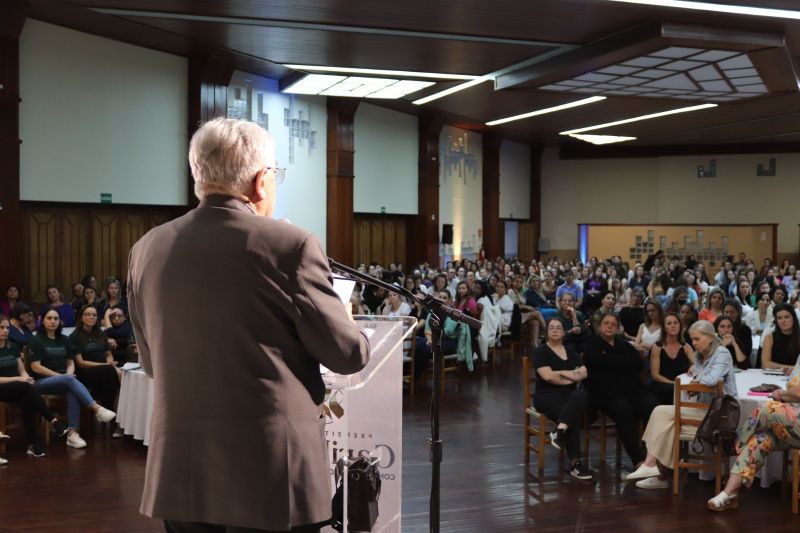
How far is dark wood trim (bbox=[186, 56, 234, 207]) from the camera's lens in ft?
43.7

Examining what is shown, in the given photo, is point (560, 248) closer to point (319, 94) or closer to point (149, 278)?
point (319, 94)

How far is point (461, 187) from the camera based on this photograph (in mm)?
22281

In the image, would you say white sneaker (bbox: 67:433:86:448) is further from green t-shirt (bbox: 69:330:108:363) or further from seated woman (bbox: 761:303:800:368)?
seated woman (bbox: 761:303:800:368)

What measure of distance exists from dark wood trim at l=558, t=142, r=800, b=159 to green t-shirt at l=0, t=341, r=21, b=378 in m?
22.0

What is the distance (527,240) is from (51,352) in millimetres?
20596

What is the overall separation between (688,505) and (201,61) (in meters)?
10.5

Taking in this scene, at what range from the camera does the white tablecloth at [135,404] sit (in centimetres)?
675

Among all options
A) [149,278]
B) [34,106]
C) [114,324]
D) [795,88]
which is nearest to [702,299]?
[795,88]

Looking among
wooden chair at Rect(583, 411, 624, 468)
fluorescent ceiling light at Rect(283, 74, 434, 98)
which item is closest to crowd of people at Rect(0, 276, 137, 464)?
wooden chair at Rect(583, 411, 624, 468)

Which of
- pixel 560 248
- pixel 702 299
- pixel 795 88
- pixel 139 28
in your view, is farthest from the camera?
pixel 560 248

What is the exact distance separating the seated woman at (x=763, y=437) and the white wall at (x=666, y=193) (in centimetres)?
2188

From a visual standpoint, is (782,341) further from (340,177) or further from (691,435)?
(340,177)

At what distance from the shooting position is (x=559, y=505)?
5.45m

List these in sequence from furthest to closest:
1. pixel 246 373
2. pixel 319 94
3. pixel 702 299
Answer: pixel 319 94 < pixel 702 299 < pixel 246 373
